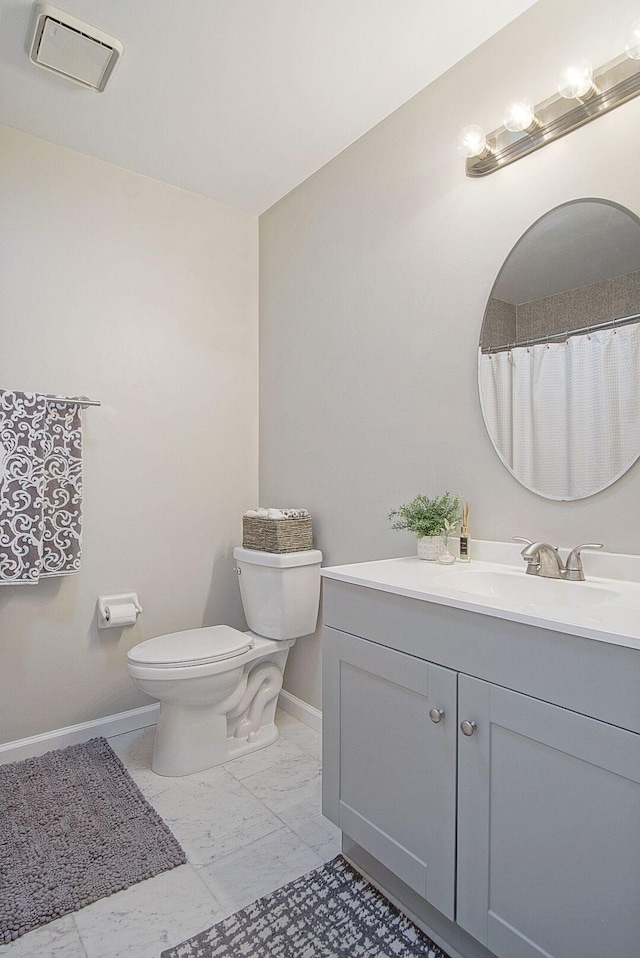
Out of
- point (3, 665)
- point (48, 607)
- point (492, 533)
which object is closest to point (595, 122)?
point (492, 533)

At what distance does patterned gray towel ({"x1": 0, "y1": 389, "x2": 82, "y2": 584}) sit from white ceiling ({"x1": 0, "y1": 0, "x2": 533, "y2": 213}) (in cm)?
107

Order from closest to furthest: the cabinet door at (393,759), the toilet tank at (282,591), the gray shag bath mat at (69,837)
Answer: the cabinet door at (393,759) → the gray shag bath mat at (69,837) → the toilet tank at (282,591)

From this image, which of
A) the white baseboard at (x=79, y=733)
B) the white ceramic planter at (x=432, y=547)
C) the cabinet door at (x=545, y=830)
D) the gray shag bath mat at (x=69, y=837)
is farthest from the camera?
the white baseboard at (x=79, y=733)

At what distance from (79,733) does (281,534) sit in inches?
46.4

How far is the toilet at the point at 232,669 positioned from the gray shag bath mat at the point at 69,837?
24 cm

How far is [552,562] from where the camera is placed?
1.46 m

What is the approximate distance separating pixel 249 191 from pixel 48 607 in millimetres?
2037

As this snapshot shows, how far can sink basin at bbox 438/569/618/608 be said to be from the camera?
1.32m

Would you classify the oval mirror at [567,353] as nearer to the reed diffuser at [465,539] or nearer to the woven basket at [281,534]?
the reed diffuser at [465,539]

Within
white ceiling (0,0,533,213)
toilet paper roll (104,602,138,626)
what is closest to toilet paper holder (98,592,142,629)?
toilet paper roll (104,602,138,626)

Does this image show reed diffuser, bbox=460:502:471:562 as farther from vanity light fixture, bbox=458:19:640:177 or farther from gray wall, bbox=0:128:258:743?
gray wall, bbox=0:128:258:743

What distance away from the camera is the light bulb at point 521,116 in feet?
4.98

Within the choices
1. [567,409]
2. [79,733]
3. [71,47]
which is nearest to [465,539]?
[567,409]

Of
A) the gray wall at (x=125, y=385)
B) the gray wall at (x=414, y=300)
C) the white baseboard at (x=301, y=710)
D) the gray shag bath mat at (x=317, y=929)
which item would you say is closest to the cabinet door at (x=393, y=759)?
the gray shag bath mat at (x=317, y=929)
